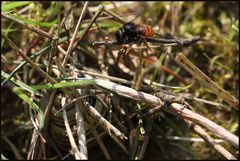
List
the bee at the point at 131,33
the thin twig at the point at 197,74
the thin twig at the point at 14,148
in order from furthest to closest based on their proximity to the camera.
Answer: the thin twig at the point at 14,148 < the bee at the point at 131,33 < the thin twig at the point at 197,74

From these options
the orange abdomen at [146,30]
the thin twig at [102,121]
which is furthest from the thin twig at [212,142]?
the orange abdomen at [146,30]

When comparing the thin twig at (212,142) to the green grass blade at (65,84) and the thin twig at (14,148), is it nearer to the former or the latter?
the green grass blade at (65,84)

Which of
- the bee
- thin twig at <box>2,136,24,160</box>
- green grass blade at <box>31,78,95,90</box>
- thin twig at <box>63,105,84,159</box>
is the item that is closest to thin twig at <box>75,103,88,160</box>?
thin twig at <box>63,105,84,159</box>

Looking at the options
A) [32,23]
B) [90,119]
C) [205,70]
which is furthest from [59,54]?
[205,70]

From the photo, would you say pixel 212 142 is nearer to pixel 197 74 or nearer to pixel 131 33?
pixel 197 74

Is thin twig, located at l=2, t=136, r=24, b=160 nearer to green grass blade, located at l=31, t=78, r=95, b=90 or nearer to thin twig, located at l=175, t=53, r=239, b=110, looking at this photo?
green grass blade, located at l=31, t=78, r=95, b=90

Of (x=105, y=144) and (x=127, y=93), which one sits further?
(x=105, y=144)

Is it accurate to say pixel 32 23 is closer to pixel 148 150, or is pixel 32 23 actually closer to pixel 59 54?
pixel 59 54

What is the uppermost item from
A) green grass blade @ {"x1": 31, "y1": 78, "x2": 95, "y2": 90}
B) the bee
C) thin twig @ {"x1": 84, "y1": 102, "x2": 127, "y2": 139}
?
the bee
